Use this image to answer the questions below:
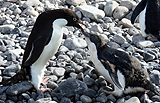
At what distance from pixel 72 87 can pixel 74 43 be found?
147 centimetres

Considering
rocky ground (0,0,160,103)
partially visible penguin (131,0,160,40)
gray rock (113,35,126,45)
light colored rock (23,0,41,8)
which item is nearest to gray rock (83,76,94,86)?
rocky ground (0,0,160,103)

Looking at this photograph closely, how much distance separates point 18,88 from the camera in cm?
359

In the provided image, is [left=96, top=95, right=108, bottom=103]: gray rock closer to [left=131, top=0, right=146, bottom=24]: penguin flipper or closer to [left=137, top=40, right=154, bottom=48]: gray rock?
[left=137, top=40, right=154, bottom=48]: gray rock

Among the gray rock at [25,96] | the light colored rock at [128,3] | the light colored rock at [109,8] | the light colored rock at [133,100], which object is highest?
the light colored rock at [128,3]

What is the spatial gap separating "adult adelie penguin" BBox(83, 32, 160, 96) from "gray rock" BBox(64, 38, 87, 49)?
118cm

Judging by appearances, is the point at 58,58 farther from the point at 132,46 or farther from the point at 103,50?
the point at 132,46

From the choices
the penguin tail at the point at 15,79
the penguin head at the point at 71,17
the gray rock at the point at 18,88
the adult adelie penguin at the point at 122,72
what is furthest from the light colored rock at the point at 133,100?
the penguin tail at the point at 15,79

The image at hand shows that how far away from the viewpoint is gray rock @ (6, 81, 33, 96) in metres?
3.53

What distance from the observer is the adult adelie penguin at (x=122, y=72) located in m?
3.49

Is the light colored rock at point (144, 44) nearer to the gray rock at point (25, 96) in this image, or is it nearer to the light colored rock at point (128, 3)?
the light colored rock at point (128, 3)

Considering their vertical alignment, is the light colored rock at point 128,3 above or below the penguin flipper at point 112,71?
above

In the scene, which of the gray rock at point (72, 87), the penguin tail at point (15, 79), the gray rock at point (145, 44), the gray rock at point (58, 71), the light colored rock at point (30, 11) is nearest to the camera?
the gray rock at point (72, 87)

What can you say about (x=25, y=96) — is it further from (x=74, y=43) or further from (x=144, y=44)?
(x=144, y=44)

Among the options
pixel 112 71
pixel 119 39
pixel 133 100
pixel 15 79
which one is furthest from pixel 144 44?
pixel 15 79
